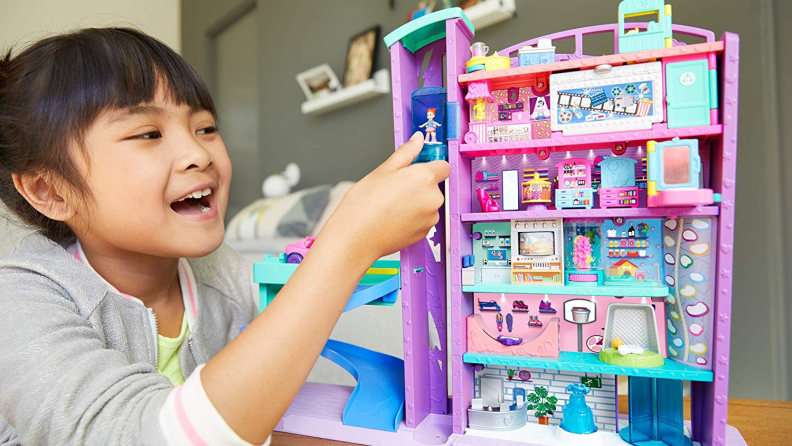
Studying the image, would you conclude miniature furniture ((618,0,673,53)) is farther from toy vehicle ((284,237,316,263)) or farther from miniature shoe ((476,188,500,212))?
toy vehicle ((284,237,316,263))

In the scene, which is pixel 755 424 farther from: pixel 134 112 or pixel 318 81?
pixel 318 81

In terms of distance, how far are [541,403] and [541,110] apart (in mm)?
391

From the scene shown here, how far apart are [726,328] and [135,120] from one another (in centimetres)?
73

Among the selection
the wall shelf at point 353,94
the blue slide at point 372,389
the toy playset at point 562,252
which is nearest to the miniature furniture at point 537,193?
the toy playset at point 562,252

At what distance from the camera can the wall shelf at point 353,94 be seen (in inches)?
87.1

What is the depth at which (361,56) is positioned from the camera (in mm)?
2365

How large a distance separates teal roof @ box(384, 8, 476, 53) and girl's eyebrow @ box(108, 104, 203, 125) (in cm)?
31

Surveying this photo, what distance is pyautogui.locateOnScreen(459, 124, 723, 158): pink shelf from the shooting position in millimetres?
578

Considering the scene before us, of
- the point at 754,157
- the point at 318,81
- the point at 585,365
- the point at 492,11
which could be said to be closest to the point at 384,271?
the point at 585,365

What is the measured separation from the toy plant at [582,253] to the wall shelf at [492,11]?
1.10 m

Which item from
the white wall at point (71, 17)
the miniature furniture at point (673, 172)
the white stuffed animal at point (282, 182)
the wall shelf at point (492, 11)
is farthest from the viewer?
the white stuffed animal at point (282, 182)

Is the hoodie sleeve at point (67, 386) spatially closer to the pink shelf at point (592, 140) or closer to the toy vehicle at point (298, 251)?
the toy vehicle at point (298, 251)

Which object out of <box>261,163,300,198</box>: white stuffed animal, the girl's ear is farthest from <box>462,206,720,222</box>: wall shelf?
<box>261,163,300,198</box>: white stuffed animal

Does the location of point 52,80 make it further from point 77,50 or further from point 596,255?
point 596,255
